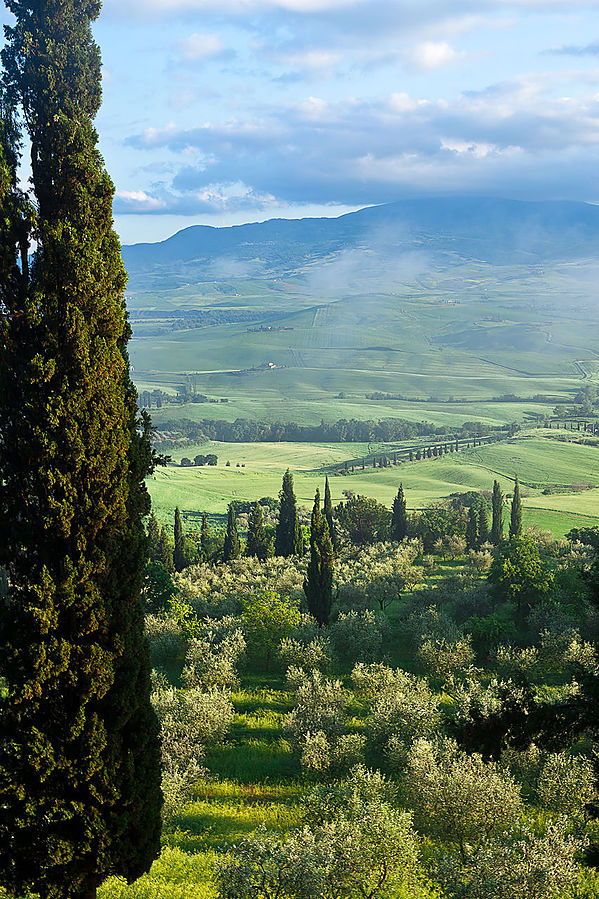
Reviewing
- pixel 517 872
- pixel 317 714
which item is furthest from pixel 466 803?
pixel 317 714

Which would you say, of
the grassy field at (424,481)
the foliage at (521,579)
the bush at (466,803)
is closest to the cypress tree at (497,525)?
the foliage at (521,579)

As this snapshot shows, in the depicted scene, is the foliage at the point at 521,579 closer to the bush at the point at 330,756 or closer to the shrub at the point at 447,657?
the shrub at the point at 447,657

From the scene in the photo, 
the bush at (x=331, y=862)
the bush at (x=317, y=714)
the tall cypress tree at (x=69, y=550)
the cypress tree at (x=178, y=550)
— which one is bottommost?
the cypress tree at (x=178, y=550)

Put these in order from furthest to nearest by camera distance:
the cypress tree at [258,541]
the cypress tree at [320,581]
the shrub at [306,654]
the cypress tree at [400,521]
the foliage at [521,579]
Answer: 1. the cypress tree at [400,521]
2. the cypress tree at [258,541]
3. the cypress tree at [320,581]
4. the foliage at [521,579]
5. the shrub at [306,654]

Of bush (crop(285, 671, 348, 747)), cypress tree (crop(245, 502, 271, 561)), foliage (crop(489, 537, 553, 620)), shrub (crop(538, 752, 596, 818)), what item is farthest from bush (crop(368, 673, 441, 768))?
cypress tree (crop(245, 502, 271, 561))

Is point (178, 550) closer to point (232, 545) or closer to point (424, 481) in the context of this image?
point (232, 545)
